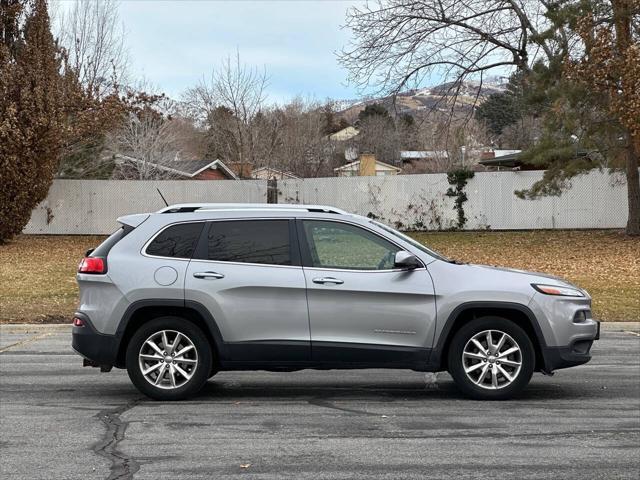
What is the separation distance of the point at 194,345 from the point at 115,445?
1452 millimetres

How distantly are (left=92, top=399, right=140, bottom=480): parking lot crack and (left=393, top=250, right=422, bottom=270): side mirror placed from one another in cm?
265

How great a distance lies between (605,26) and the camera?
79.6ft

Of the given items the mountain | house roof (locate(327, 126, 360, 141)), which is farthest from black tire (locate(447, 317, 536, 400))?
house roof (locate(327, 126, 360, 141))

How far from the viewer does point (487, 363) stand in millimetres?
7258

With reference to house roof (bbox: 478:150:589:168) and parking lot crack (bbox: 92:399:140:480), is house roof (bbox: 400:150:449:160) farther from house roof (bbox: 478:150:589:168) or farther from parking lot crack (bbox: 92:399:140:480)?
parking lot crack (bbox: 92:399:140:480)

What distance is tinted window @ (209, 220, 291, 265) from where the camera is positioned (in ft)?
24.1

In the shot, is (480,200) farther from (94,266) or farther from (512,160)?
(94,266)

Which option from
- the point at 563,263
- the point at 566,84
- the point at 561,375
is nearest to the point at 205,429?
the point at 561,375

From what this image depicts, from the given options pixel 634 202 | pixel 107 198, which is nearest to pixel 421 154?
pixel 107 198

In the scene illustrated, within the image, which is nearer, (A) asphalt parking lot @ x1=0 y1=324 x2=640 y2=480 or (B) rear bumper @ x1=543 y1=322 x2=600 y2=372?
(A) asphalt parking lot @ x1=0 y1=324 x2=640 y2=480

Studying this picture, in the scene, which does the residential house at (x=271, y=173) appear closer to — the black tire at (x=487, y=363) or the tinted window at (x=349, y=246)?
the tinted window at (x=349, y=246)

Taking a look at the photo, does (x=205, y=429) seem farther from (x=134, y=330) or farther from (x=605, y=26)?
(x=605, y=26)

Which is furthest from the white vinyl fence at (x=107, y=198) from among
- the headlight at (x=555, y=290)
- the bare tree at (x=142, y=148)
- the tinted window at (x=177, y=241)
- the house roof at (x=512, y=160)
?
the headlight at (x=555, y=290)

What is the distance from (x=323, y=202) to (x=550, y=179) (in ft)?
34.9
